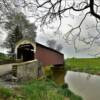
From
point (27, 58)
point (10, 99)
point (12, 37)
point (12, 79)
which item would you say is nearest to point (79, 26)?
point (10, 99)

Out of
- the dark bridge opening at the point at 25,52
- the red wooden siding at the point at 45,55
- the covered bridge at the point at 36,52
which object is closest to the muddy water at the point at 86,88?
the red wooden siding at the point at 45,55

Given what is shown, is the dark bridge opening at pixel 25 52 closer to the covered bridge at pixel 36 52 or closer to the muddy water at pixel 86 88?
the covered bridge at pixel 36 52

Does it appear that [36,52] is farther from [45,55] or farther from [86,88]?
Result: [86,88]

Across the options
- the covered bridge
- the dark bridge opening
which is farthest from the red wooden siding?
the dark bridge opening

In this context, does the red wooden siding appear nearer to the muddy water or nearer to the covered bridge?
the covered bridge

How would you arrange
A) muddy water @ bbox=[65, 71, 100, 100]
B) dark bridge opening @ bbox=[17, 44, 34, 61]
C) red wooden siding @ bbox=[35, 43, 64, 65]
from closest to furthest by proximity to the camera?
muddy water @ bbox=[65, 71, 100, 100]
red wooden siding @ bbox=[35, 43, 64, 65]
dark bridge opening @ bbox=[17, 44, 34, 61]

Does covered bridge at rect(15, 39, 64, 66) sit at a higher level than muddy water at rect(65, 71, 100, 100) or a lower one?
higher

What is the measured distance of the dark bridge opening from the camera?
2962 cm

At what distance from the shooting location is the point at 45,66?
2800 centimetres

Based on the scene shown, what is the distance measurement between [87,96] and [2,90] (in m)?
10.8

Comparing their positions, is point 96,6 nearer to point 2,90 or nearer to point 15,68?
point 2,90

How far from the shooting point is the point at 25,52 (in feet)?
103

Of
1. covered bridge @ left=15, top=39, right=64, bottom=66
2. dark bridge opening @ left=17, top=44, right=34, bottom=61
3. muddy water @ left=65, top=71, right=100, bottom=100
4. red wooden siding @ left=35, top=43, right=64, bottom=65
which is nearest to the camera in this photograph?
muddy water @ left=65, top=71, right=100, bottom=100

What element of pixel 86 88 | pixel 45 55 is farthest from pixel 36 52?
pixel 86 88
